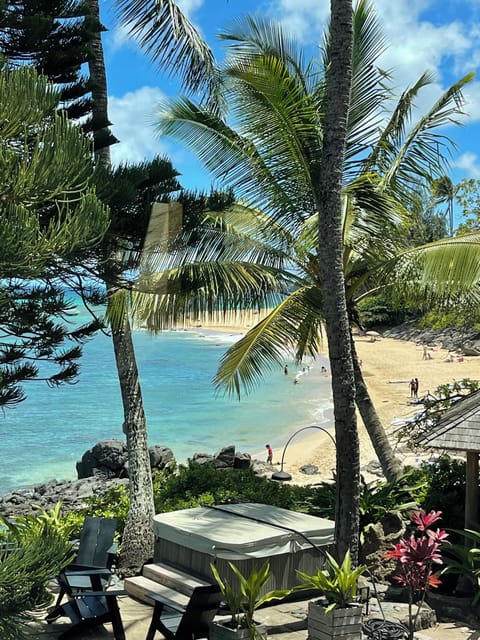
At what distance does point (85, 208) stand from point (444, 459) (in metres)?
6.56

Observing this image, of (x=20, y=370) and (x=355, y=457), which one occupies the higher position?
(x=20, y=370)

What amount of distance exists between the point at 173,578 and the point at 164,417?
89.5 feet

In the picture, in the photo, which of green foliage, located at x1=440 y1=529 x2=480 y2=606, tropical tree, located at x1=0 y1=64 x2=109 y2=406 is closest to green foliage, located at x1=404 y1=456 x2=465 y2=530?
green foliage, located at x1=440 y1=529 x2=480 y2=606

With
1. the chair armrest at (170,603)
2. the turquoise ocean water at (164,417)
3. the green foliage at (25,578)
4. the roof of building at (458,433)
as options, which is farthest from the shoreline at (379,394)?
the green foliage at (25,578)

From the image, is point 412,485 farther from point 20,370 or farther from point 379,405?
point 379,405

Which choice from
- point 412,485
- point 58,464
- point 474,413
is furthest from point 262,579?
point 58,464

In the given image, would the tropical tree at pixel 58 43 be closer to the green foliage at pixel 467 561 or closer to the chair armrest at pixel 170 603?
the chair armrest at pixel 170 603

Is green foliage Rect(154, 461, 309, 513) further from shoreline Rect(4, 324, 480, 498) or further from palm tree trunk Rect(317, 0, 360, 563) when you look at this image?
palm tree trunk Rect(317, 0, 360, 563)

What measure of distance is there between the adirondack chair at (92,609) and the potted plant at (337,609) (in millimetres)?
1502

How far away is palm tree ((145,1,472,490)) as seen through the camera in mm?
9047

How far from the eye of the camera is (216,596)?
549 centimetres

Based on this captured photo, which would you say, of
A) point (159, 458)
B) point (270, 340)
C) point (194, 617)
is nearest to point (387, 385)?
point (159, 458)

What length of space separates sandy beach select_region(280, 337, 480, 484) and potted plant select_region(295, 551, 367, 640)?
1197cm

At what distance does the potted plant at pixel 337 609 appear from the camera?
17.4ft
